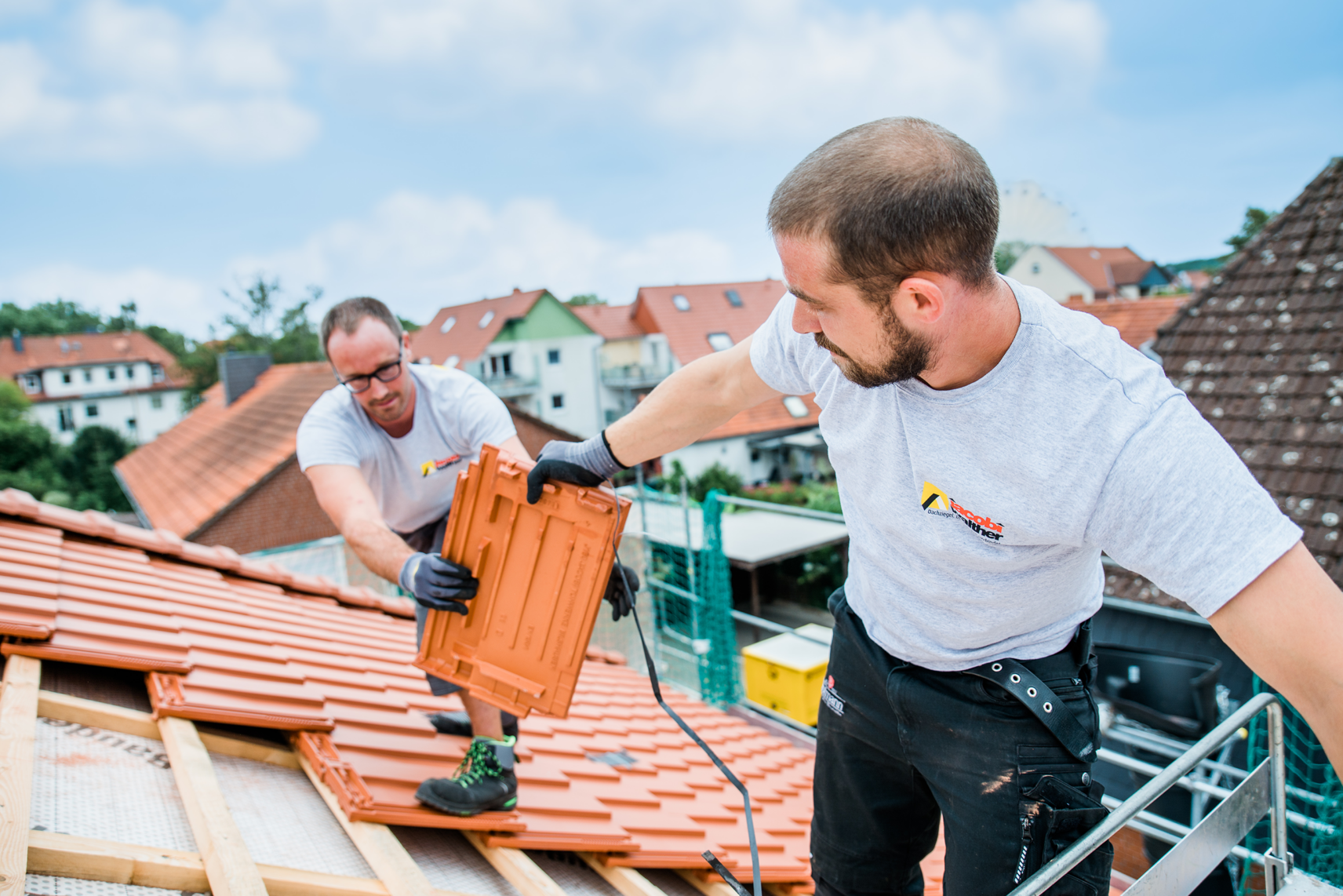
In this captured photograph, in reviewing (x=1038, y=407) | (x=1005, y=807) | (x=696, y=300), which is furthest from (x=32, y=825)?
(x=696, y=300)

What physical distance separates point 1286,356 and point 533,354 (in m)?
21.7

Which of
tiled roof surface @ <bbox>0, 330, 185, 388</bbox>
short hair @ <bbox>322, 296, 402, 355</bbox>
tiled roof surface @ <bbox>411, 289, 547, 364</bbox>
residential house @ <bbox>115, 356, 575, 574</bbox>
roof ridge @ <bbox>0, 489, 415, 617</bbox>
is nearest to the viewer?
short hair @ <bbox>322, 296, 402, 355</bbox>

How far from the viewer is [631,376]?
89.2 ft

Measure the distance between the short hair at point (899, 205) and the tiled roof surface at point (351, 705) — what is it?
5.68 ft

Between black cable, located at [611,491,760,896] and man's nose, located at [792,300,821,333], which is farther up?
man's nose, located at [792,300,821,333]

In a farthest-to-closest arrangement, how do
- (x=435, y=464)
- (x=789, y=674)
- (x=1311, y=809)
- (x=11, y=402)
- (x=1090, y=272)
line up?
(x=1090, y=272)
(x=11, y=402)
(x=789, y=674)
(x=1311, y=809)
(x=435, y=464)

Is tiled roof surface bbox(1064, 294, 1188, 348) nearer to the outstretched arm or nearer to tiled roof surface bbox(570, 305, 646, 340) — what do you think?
tiled roof surface bbox(570, 305, 646, 340)

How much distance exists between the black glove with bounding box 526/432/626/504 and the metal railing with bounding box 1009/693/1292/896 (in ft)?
4.28

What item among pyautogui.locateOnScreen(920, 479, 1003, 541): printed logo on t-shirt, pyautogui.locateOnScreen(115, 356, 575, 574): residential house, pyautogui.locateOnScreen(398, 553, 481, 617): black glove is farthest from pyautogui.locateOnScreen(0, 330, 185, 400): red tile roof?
pyautogui.locateOnScreen(920, 479, 1003, 541): printed logo on t-shirt

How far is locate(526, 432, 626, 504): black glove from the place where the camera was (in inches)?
83.2

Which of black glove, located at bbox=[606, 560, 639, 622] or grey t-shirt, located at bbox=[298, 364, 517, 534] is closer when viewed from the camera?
black glove, located at bbox=[606, 560, 639, 622]

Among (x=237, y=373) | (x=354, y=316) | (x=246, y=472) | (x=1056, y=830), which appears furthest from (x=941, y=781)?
(x=237, y=373)

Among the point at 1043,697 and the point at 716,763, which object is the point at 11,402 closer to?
the point at 716,763

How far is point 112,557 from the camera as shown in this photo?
338 cm
